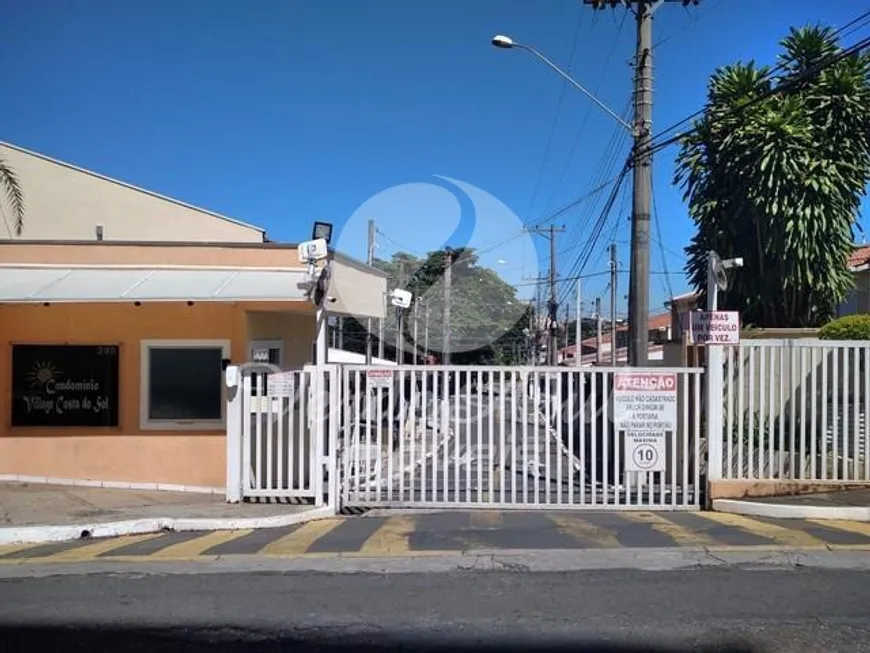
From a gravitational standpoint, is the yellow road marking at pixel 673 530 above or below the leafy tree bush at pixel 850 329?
below

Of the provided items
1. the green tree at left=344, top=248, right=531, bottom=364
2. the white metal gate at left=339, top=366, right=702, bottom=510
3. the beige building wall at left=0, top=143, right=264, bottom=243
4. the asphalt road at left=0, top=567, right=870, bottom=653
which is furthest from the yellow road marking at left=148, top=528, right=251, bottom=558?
the green tree at left=344, top=248, right=531, bottom=364

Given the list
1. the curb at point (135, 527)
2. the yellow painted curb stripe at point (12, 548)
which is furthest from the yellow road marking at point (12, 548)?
the curb at point (135, 527)

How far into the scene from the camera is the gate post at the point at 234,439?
10336 mm

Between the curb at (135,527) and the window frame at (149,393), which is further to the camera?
the window frame at (149,393)

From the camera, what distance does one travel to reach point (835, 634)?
5.08m

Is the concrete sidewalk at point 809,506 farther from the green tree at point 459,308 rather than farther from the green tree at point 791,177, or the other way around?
the green tree at point 459,308

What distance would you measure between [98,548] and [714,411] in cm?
732

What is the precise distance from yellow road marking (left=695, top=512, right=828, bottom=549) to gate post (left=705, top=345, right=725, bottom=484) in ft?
1.96

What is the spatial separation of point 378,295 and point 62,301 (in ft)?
18.4

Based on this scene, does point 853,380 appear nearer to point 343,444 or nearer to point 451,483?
point 451,483

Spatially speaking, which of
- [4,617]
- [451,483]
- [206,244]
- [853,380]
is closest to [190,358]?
[206,244]

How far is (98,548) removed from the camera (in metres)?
8.17

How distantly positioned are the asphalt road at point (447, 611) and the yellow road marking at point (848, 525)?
6.17 feet

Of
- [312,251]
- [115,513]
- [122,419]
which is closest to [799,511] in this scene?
[312,251]
